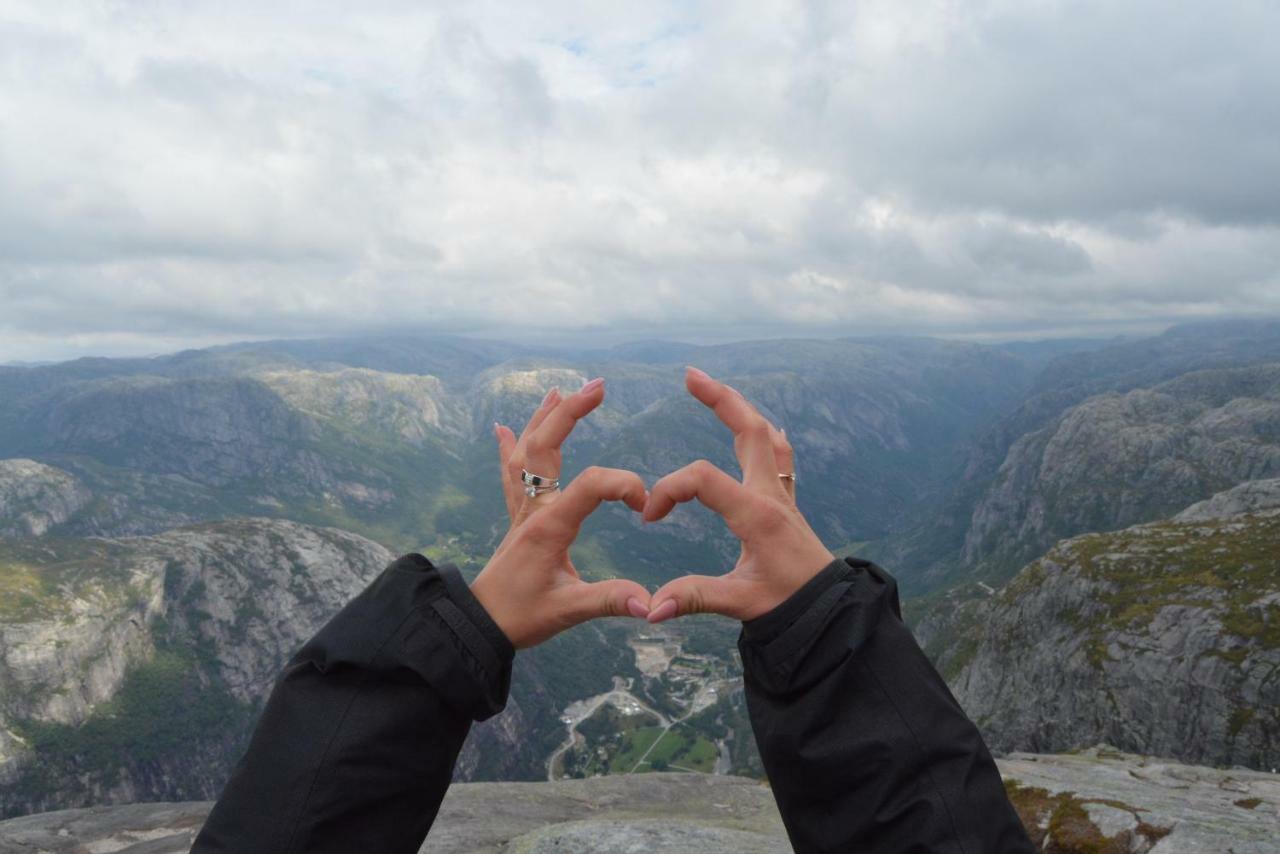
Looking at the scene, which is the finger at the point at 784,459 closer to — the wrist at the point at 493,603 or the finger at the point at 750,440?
the finger at the point at 750,440

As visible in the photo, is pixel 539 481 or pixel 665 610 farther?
pixel 539 481

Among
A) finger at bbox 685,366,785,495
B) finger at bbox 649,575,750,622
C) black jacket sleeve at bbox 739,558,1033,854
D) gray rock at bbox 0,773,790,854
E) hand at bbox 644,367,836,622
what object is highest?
finger at bbox 685,366,785,495

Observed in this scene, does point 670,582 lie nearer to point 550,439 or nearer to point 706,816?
point 550,439

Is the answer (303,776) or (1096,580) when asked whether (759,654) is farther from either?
Answer: (1096,580)

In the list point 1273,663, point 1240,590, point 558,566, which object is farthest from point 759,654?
point 1240,590

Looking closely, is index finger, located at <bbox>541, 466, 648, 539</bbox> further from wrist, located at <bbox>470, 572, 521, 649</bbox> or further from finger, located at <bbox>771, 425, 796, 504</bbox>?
finger, located at <bbox>771, 425, 796, 504</bbox>

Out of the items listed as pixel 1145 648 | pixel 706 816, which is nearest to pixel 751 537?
pixel 706 816

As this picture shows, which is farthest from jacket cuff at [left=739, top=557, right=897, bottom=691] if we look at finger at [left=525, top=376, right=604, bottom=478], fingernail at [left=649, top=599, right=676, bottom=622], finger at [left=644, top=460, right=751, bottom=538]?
finger at [left=525, top=376, right=604, bottom=478]
